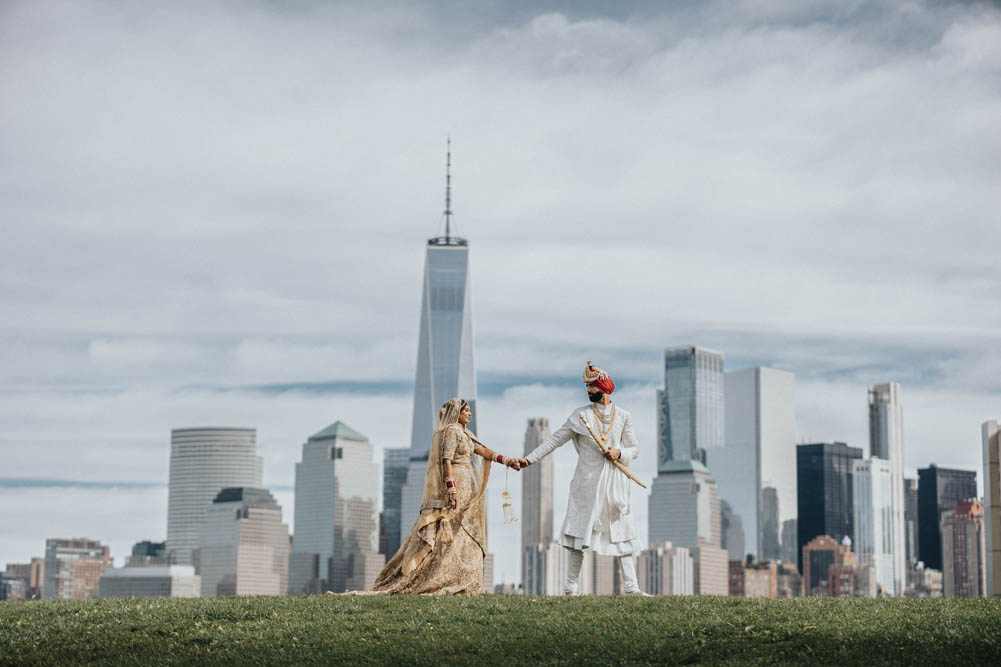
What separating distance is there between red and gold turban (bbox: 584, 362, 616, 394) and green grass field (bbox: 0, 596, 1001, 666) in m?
3.73

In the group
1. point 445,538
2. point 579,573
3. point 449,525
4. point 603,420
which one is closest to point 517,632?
point 579,573

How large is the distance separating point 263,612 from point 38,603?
496cm

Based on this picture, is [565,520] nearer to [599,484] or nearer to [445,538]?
[599,484]

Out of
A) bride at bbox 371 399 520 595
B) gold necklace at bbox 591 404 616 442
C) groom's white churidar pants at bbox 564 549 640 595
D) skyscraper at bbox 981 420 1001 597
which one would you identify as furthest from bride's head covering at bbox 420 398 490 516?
skyscraper at bbox 981 420 1001 597

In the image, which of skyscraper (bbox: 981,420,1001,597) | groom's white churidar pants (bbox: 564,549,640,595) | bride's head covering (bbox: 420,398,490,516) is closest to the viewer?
groom's white churidar pants (bbox: 564,549,640,595)

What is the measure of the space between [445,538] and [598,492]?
2.68 m

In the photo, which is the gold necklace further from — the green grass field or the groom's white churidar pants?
the green grass field

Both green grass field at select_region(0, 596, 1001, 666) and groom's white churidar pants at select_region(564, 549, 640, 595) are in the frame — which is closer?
green grass field at select_region(0, 596, 1001, 666)

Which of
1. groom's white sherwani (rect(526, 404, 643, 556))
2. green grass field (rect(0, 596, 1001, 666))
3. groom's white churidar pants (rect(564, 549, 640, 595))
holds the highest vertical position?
groom's white sherwani (rect(526, 404, 643, 556))

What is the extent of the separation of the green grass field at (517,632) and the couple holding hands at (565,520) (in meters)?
1.33

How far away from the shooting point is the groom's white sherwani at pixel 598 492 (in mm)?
23578

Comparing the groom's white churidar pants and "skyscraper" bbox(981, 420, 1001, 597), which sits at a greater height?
"skyscraper" bbox(981, 420, 1001, 597)

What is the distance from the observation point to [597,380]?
79.2ft

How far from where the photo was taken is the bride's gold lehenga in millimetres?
23750
